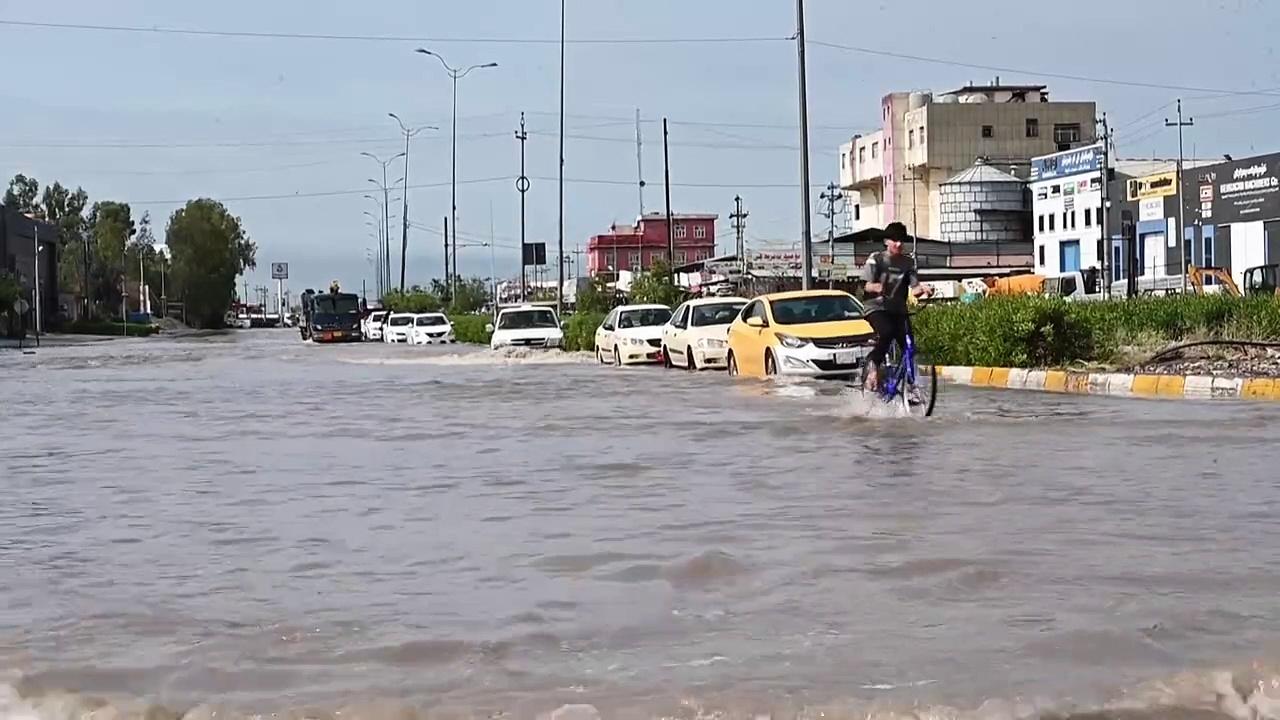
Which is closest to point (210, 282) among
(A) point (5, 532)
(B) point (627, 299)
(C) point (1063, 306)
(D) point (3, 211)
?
(D) point (3, 211)

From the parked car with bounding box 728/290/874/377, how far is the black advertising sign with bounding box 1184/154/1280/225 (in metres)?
46.9

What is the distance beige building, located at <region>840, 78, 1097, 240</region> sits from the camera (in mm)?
103438

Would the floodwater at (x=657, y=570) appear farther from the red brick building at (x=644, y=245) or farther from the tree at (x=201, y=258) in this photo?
the red brick building at (x=644, y=245)

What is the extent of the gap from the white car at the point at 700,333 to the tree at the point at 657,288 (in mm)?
16090

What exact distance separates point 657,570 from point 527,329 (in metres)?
33.5

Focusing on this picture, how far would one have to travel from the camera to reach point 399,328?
67188 mm

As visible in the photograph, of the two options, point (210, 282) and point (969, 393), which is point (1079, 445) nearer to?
point (969, 393)

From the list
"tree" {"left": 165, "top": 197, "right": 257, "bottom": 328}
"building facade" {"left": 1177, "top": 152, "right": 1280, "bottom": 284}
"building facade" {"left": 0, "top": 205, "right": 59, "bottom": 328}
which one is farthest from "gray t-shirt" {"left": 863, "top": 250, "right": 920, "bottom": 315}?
"tree" {"left": 165, "top": 197, "right": 257, "bottom": 328}

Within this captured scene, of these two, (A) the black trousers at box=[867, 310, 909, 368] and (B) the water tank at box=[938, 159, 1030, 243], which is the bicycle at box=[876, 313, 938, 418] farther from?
(B) the water tank at box=[938, 159, 1030, 243]

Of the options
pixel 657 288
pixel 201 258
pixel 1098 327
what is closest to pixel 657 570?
pixel 1098 327

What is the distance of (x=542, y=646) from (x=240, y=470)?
678 cm

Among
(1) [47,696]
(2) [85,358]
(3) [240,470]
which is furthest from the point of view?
(2) [85,358]

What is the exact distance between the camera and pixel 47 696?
17.3 ft

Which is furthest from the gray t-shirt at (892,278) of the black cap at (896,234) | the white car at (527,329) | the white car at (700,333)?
the white car at (527,329)
